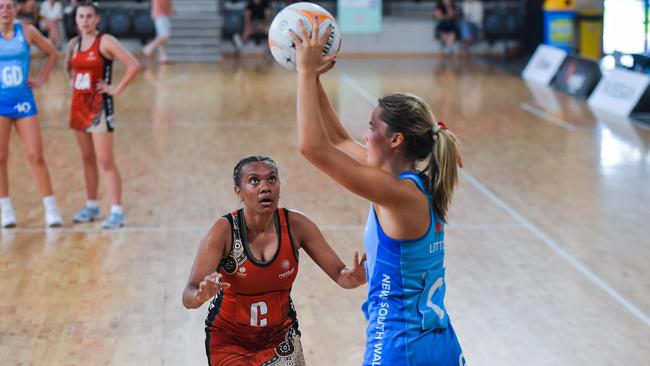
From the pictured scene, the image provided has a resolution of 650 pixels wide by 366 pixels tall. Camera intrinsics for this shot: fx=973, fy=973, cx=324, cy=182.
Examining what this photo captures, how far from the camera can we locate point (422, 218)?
3217 mm

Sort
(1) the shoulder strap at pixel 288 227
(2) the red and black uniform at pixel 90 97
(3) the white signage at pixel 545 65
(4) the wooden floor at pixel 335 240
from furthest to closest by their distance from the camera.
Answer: (3) the white signage at pixel 545 65
(2) the red and black uniform at pixel 90 97
(4) the wooden floor at pixel 335 240
(1) the shoulder strap at pixel 288 227

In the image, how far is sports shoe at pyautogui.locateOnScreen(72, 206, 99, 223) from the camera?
856cm

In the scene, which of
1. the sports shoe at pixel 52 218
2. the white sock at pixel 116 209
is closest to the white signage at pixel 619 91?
the white sock at pixel 116 209

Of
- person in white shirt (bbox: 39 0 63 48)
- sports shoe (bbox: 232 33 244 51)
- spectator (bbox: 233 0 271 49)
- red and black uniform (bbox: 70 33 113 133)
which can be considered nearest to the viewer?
red and black uniform (bbox: 70 33 113 133)

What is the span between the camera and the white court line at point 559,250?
21.6 feet

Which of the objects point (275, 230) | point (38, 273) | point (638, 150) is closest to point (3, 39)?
point (38, 273)

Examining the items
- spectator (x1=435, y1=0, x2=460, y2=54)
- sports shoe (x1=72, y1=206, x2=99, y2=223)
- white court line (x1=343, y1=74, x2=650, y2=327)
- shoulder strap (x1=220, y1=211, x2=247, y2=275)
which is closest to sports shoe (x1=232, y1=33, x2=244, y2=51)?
spectator (x1=435, y1=0, x2=460, y2=54)

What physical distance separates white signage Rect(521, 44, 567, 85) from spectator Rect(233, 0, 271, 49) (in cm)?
663

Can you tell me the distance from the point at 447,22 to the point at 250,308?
20184 millimetres

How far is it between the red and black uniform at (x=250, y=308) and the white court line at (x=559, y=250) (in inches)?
126

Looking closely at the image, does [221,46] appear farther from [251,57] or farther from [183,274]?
[183,274]

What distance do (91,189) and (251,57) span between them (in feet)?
49.6

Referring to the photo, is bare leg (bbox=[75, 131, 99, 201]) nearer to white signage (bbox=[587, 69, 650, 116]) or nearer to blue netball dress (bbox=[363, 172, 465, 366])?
blue netball dress (bbox=[363, 172, 465, 366])

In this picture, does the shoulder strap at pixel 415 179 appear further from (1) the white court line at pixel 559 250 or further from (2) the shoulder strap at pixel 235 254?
(1) the white court line at pixel 559 250
